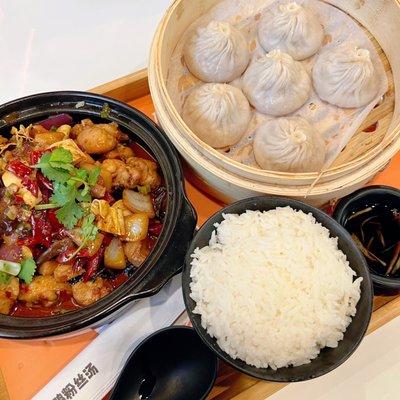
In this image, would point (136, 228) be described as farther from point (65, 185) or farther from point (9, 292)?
point (9, 292)

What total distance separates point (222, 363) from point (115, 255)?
22.3 inches

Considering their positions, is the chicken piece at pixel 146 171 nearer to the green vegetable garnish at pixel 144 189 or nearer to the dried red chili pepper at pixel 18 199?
the green vegetable garnish at pixel 144 189

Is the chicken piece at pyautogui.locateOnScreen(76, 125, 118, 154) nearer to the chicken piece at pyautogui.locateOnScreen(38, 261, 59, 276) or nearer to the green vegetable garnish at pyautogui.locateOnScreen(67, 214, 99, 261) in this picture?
the green vegetable garnish at pyautogui.locateOnScreen(67, 214, 99, 261)

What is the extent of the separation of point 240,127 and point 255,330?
0.88 meters

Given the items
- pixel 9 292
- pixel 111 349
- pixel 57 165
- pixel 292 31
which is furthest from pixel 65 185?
pixel 292 31

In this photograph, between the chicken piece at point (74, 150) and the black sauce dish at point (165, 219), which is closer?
the black sauce dish at point (165, 219)

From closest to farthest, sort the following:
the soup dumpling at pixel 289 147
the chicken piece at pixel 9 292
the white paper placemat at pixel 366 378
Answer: the chicken piece at pixel 9 292
the soup dumpling at pixel 289 147
the white paper placemat at pixel 366 378

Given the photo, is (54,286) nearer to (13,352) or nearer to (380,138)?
(13,352)

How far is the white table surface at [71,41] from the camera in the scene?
8.36 feet

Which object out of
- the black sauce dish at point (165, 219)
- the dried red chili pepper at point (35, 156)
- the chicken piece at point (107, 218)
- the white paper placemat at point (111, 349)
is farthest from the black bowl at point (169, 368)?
the dried red chili pepper at point (35, 156)

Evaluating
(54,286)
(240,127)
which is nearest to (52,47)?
(240,127)

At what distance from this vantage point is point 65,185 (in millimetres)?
1768

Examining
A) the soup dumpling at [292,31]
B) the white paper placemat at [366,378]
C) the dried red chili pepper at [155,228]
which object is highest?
the soup dumpling at [292,31]

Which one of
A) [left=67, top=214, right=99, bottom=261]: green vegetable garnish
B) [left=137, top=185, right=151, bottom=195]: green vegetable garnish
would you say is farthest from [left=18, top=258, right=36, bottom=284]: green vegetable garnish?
[left=137, top=185, right=151, bottom=195]: green vegetable garnish
